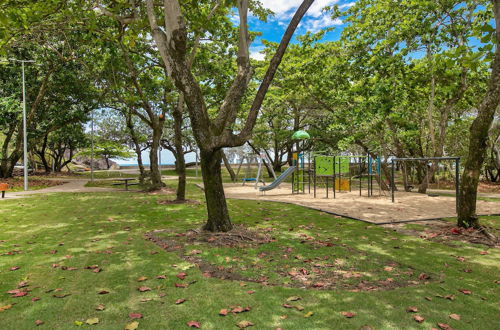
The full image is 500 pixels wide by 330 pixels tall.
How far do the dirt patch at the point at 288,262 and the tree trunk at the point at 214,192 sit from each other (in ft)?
0.79

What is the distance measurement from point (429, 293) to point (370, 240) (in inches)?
100.0

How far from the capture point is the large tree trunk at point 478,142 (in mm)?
6211

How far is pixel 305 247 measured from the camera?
582 cm

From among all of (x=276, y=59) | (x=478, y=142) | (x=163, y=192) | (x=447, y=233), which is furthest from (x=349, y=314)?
(x=163, y=192)

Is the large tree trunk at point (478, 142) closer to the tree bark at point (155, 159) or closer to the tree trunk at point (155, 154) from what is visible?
the tree trunk at point (155, 154)

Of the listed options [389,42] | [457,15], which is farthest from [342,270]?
[457,15]

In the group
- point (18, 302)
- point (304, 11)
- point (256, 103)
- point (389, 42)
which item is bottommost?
point (18, 302)

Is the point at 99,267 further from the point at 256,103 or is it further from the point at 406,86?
the point at 406,86

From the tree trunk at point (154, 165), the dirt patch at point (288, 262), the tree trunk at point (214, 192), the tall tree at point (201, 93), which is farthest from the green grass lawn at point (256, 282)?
the tree trunk at point (154, 165)

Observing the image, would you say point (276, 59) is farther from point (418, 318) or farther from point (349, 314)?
point (418, 318)

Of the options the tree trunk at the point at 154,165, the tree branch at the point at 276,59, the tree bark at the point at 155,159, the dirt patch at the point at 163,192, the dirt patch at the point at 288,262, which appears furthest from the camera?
the tree trunk at the point at 154,165

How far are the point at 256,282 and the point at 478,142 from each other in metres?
5.13

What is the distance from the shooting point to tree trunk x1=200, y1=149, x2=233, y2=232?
6480 millimetres

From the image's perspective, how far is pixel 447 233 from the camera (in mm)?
6648
